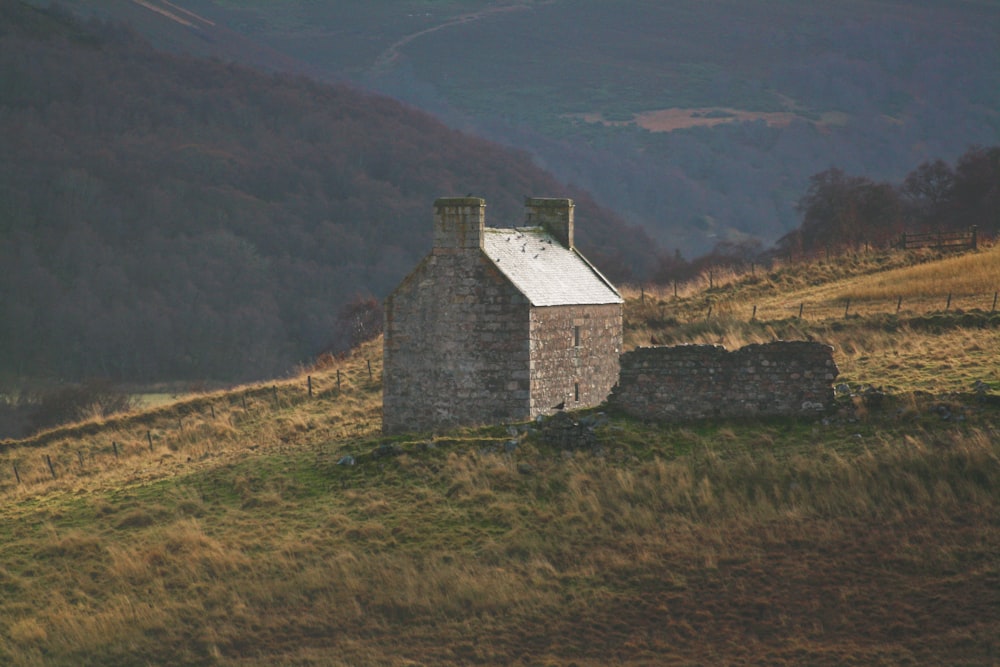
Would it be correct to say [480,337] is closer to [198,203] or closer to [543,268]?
[543,268]

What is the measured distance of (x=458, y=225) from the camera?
3167 cm

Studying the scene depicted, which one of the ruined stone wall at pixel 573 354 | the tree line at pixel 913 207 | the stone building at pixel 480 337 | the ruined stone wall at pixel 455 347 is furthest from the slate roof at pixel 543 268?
the tree line at pixel 913 207

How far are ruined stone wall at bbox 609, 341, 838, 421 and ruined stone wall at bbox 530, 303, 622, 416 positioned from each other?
370 centimetres

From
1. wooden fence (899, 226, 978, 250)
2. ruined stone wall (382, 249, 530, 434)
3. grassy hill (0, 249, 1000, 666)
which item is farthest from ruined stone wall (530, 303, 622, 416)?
wooden fence (899, 226, 978, 250)

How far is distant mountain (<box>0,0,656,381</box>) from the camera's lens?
11150 cm

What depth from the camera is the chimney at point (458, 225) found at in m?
31.6

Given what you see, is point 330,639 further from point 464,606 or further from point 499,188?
point 499,188

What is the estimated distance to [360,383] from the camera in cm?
4281

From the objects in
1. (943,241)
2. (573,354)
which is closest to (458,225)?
(573,354)

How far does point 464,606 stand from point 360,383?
22554 mm

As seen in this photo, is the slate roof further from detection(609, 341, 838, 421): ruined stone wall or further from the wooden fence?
the wooden fence

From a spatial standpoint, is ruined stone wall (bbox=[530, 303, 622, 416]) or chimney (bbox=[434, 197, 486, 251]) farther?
chimney (bbox=[434, 197, 486, 251])

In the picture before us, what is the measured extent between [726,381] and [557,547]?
20.1 feet

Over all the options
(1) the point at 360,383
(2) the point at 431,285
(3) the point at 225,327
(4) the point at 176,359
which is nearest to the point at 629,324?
(1) the point at 360,383
